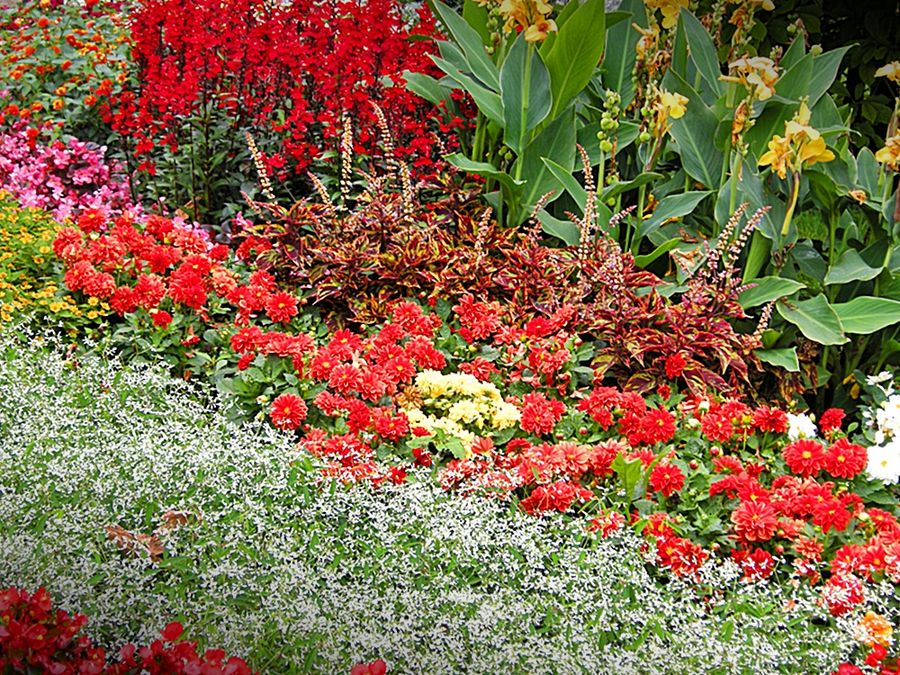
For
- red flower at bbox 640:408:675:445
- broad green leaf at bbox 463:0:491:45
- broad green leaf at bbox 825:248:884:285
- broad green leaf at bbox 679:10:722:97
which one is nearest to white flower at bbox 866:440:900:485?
red flower at bbox 640:408:675:445

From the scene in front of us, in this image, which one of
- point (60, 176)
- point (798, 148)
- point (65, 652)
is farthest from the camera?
point (60, 176)

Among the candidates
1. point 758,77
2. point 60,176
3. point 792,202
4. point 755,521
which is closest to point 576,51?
point 758,77

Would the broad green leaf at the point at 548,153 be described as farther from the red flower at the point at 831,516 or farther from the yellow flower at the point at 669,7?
the red flower at the point at 831,516

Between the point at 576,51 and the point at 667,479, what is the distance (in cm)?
186

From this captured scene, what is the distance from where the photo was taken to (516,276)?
332 centimetres

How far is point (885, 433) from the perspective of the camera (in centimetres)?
278

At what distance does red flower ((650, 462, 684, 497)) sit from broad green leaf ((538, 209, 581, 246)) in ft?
4.22

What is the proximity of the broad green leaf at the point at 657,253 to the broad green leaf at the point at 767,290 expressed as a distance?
11.2 inches

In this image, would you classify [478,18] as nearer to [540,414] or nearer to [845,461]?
[540,414]

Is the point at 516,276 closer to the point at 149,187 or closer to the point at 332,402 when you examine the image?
the point at 332,402

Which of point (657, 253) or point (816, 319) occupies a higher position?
point (657, 253)

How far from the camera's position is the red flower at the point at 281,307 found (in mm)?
3113

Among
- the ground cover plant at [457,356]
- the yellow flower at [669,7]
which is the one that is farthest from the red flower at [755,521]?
the yellow flower at [669,7]

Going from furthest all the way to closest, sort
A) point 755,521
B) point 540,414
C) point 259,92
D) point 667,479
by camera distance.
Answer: point 259,92 → point 540,414 → point 667,479 → point 755,521
